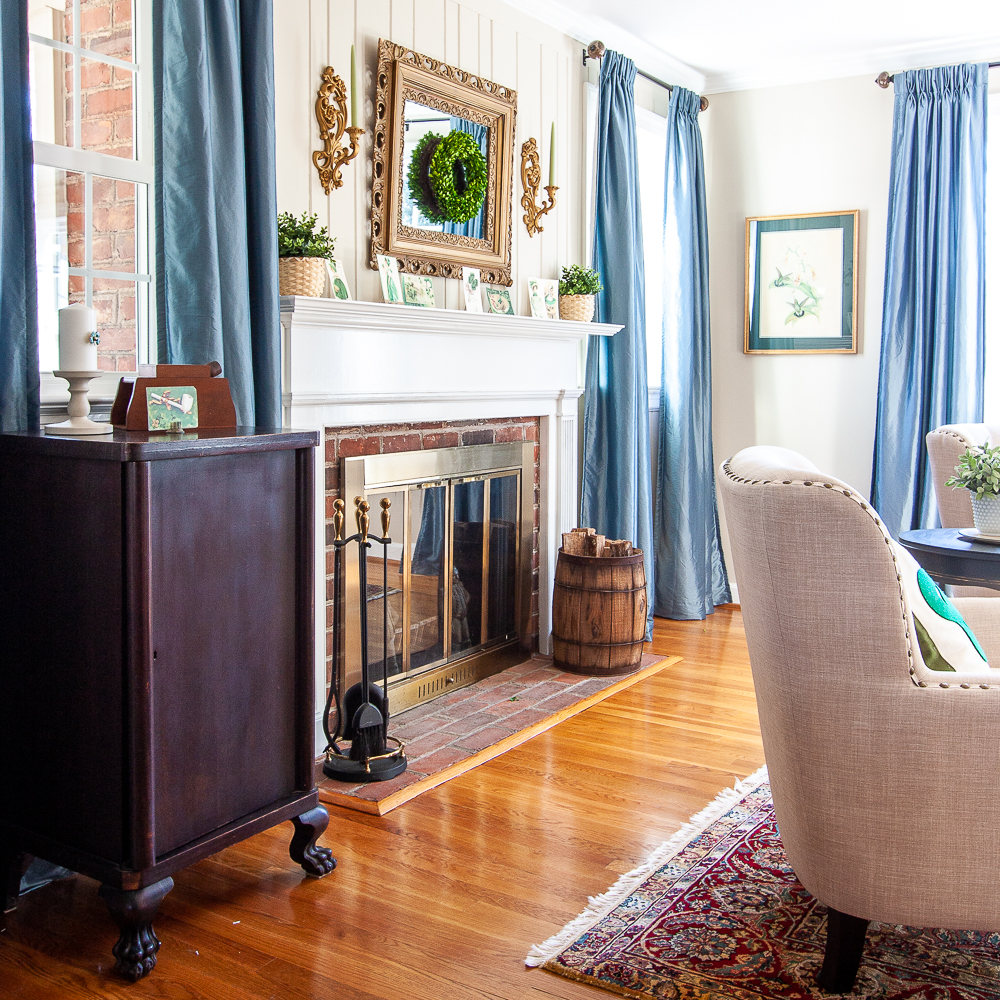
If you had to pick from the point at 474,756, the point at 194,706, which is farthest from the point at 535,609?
the point at 194,706

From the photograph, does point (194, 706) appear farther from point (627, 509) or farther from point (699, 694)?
point (627, 509)

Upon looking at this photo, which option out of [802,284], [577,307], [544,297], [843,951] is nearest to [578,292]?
[577,307]

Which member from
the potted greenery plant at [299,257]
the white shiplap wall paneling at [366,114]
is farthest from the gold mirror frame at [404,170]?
the potted greenery plant at [299,257]

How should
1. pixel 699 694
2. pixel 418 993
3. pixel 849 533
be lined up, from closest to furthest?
1. pixel 849 533
2. pixel 418 993
3. pixel 699 694

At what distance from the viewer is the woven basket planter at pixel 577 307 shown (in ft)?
14.0

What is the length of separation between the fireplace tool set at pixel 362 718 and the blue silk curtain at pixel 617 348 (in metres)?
1.74

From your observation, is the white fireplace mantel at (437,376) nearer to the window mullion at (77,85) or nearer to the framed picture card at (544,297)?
the framed picture card at (544,297)

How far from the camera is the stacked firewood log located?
4109 millimetres

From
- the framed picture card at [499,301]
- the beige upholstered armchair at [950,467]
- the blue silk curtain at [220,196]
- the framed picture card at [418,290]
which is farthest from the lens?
the framed picture card at [499,301]

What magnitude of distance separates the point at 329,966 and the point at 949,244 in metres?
4.06

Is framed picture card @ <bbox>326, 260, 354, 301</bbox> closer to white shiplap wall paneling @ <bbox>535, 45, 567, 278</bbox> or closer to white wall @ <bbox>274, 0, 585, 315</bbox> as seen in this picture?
white wall @ <bbox>274, 0, 585, 315</bbox>

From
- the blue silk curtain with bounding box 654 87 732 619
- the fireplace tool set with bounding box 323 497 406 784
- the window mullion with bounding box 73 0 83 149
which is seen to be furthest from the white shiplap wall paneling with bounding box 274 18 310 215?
the blue silk curtain with bounding box 654 87 732 619

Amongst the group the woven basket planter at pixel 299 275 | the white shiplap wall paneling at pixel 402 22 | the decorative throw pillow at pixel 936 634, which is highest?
the white shiplap wall paneling at pixel 402 22

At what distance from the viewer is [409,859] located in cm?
251
